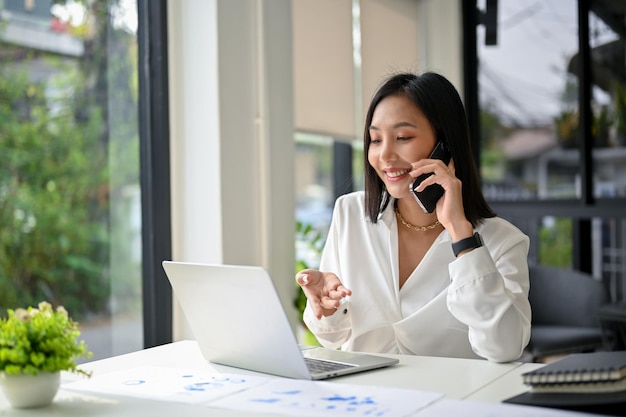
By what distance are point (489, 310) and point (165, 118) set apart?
2013 millimetres

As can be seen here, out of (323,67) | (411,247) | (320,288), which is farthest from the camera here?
(323,67)

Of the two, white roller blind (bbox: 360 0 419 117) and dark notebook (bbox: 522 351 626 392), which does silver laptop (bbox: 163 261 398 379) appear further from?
white roller blind (bbox: 360 0 419 117)

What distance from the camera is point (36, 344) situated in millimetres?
1482

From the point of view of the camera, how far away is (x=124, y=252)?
355 centimetres

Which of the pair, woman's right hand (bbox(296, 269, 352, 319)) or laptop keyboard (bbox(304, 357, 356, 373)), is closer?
laptop keyboard (bbox(304, 357, 356, 373))

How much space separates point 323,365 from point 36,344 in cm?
65

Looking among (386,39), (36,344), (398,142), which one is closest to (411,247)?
(398,142)

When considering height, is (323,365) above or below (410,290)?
below


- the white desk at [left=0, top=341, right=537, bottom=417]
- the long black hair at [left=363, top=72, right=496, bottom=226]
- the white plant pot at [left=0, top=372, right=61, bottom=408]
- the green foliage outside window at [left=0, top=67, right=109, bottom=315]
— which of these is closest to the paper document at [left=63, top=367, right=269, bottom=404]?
the white desk at [left=0, top=341, right=537, bottom=417]

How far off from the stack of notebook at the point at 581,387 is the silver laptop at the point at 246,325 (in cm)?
44

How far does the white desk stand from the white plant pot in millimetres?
17

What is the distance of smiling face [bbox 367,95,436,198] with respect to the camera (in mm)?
2352

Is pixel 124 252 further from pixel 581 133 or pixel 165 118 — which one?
pixel 581 133

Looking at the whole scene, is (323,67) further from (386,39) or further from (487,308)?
(487,308)
